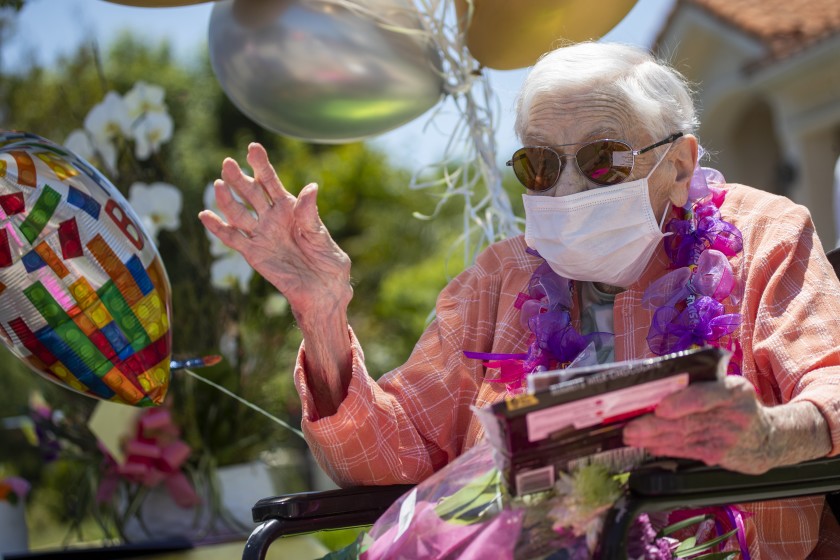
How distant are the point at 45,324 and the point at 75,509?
1613 mm

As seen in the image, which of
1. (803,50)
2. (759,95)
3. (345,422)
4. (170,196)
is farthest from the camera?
(759,95)

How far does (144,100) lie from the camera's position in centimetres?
356

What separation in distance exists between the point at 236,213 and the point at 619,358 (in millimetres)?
813

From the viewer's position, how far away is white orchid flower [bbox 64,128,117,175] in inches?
139

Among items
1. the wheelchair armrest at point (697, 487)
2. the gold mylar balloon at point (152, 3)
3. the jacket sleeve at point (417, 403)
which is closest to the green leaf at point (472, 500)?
the wheelchair armrest at point (697, 487)

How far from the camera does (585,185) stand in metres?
2.03

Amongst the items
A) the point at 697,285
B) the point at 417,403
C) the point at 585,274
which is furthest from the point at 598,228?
the point at 417,403

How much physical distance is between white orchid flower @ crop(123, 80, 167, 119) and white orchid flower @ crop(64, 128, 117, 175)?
14 centimetres

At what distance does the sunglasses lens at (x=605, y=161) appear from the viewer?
2.00 metres

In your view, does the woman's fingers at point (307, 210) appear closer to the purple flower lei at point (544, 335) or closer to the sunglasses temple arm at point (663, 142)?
the purple flower lei at point (544, 335)

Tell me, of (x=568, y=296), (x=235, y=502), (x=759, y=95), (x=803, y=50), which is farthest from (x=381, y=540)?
(x=759, y=95)

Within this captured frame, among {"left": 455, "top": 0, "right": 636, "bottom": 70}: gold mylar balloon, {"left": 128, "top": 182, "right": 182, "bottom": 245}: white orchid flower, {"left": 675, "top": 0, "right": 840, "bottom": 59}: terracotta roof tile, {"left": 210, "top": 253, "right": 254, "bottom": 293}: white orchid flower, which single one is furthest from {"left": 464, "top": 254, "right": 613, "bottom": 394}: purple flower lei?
{"left": 675, "top": 0, "right": 840, "bottom": 59}: terracotta roof tile

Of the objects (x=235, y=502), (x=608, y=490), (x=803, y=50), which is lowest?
(x=803, y=50)

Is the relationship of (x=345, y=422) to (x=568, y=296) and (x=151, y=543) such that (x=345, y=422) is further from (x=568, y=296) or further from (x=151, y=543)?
(x=151, y=543)
